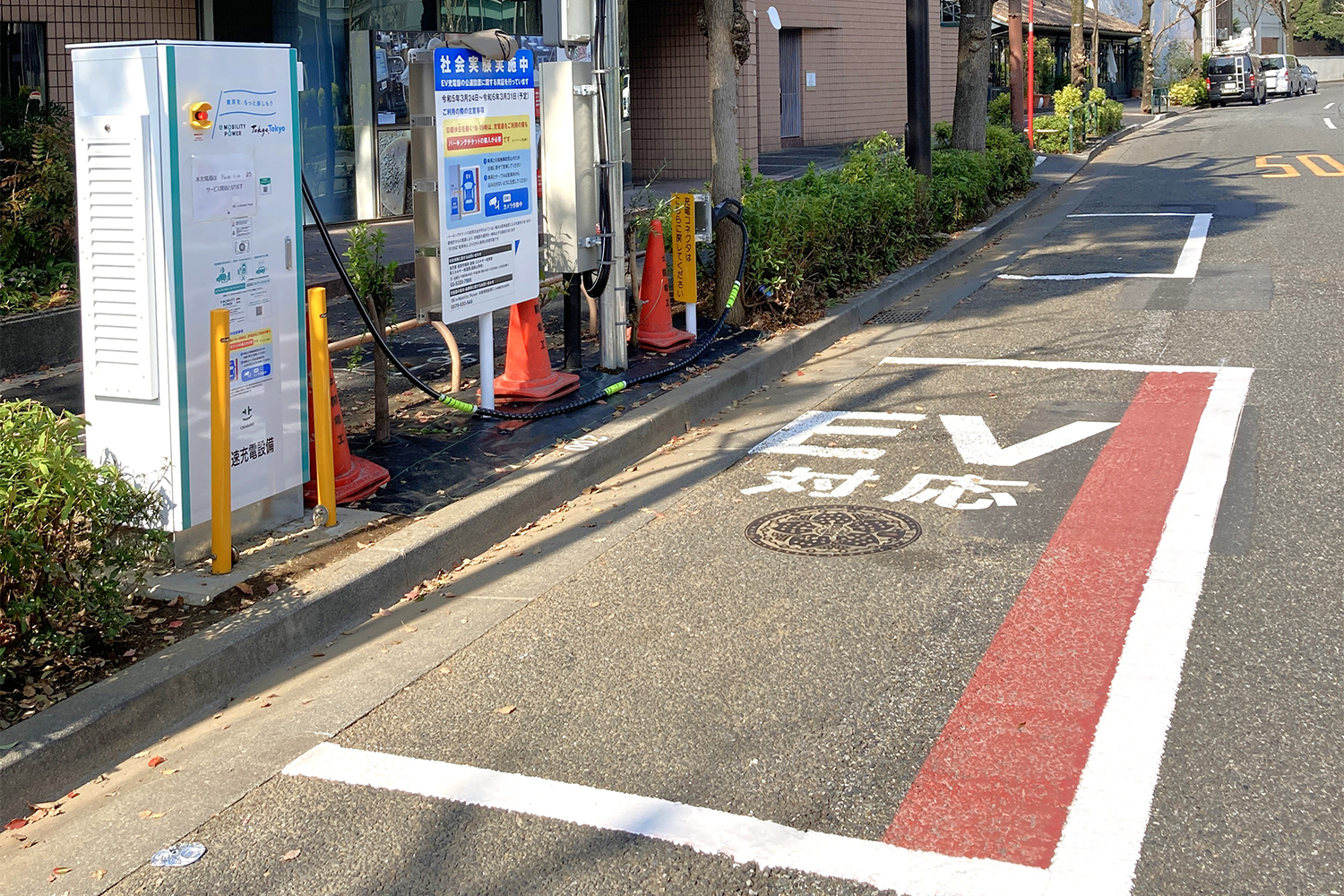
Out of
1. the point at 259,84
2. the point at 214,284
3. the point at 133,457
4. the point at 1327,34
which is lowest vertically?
the point at 133,457

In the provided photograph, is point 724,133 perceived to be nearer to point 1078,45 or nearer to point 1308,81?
point 1078,45

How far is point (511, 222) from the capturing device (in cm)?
789

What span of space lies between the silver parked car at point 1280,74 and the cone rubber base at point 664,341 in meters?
57.0

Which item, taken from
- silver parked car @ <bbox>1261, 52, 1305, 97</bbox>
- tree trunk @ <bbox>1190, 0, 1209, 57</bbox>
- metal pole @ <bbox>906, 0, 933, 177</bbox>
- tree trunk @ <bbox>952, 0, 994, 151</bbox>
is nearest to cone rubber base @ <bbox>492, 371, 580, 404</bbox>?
metal pole @ <bbox>906, 0, 933, 177</bbox>

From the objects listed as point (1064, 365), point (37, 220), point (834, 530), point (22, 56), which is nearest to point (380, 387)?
point (834, 530)

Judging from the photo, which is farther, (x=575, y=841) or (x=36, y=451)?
(x=36, y=451)

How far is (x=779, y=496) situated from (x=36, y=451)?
3617 millimetres

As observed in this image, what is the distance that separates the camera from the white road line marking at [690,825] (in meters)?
3.40

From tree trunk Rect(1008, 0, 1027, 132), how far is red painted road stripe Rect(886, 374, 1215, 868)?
2083cm

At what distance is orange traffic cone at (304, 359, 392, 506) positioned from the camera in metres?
6.24

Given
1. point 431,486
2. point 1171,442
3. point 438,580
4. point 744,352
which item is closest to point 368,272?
point 431,486

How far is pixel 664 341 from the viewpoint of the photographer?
31.7ft

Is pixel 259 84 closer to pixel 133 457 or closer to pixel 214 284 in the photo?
pixel 214 284

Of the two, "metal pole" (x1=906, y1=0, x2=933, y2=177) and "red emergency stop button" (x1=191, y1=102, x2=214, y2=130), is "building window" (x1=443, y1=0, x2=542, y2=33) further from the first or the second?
"red emergency stop button" (x1=191, y1=102, x2=214, y2=130)
